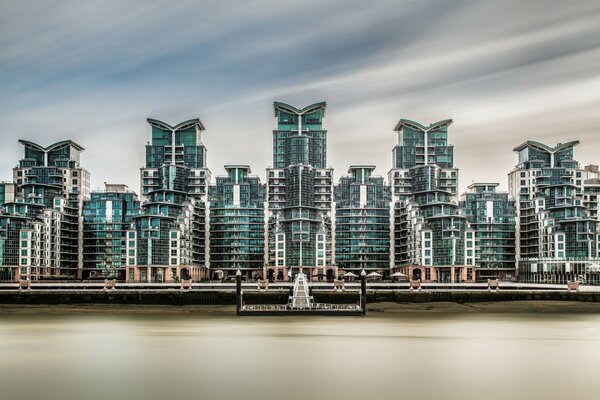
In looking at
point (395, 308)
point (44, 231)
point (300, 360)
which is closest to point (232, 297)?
point (395, 308)

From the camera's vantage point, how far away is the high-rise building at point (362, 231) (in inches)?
7589

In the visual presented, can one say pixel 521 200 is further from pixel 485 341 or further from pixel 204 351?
pixel 204 351

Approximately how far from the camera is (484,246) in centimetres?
19212

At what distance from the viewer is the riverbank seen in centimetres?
9162

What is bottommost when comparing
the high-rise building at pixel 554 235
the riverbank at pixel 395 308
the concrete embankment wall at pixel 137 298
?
the riverbank at pixel 395 308

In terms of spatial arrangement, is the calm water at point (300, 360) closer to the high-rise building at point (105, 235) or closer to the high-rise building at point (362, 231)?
the high-rise building at point (362, 231)

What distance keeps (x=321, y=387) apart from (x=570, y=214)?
15260 cm

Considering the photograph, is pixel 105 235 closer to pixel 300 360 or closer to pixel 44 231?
pixel 44 231

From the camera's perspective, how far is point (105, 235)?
194 metres

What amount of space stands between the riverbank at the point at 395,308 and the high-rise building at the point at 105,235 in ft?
302

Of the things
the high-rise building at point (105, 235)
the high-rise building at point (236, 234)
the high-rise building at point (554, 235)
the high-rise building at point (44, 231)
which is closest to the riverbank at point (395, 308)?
the high-rise building at point (554, 235)

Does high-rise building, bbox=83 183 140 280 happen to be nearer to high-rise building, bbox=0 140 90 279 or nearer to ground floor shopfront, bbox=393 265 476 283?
high-rise building, bbox=0 140 90 279

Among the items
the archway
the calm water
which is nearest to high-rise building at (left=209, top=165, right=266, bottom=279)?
the archway

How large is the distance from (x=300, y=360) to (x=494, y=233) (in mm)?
152991
